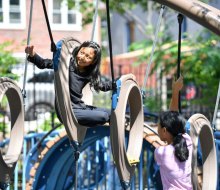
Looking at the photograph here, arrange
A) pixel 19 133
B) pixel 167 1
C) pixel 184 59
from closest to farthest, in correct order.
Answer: pixel 167 1, pixel 19 133, pixel 184 59

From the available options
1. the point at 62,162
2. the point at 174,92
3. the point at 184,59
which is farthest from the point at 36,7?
the point at 184,59

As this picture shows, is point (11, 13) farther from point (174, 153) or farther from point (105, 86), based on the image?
point (174, 153)

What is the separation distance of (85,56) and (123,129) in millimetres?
572

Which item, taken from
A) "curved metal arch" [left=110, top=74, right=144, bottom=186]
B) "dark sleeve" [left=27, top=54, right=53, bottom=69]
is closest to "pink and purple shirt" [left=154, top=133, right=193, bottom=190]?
"curved metal arch" [left=110, top=74, right=144, bottom=186]

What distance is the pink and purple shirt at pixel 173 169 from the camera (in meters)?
5.32

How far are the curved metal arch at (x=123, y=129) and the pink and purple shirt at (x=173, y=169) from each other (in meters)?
0.25

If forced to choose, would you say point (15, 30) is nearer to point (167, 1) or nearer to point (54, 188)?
point (54, 188)

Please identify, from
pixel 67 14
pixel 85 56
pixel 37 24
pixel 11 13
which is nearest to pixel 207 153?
pixel 85 56

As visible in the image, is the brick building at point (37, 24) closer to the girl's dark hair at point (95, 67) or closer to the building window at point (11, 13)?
the building window at point (11, 13)

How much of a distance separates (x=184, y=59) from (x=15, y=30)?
3.86 metres

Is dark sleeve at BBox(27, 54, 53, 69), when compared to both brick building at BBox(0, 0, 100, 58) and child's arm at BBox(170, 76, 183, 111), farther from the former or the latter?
brick building at BBox(0, 0, 100, 58)

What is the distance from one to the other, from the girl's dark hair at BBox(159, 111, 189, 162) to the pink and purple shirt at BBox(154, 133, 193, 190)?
40mm

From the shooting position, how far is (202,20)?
4.58 meters

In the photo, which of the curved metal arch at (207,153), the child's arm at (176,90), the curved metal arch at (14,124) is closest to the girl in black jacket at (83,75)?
the curved metal arch at (14,124)
